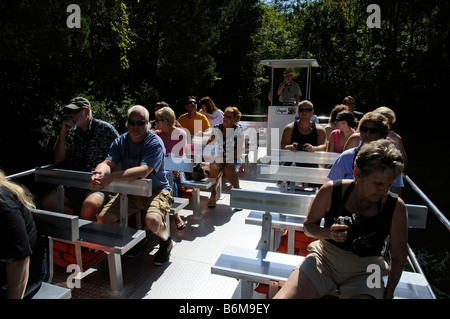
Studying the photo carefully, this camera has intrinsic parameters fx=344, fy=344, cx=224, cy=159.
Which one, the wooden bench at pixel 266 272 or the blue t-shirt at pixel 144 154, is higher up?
the blue t-shirt at pixel 144 154

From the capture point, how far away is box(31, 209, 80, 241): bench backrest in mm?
2010

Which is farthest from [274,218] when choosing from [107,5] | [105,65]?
[105,65]

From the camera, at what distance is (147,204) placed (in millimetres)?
3127

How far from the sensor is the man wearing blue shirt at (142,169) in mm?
2936

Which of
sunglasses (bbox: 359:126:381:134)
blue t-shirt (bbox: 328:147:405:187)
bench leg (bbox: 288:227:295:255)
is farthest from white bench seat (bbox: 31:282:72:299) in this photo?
→ sunglasses (bbox: 359:126:381:134)

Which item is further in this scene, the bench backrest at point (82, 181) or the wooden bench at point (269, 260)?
the bench backrest at point (82, 181)

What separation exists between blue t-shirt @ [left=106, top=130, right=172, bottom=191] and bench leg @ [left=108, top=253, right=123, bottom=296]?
0.80 meters

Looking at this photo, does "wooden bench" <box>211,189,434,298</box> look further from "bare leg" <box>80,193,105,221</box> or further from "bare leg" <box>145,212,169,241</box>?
"bare leg" <box>80,193,105,221</box>

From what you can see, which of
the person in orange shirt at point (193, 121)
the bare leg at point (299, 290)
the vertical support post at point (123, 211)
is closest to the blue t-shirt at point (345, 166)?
the bare leg at point (299, 290)

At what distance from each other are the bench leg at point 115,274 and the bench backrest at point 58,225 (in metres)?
0.61

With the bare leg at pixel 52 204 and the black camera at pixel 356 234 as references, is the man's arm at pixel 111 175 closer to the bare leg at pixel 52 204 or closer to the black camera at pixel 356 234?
the bare leg at pixel 52 204

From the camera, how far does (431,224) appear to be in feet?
26.6
